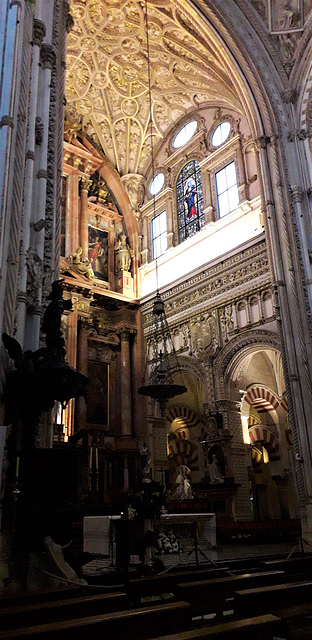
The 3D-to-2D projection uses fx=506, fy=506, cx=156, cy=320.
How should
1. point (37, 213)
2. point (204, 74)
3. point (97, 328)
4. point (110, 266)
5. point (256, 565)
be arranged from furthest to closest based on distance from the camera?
point (110, 266) < point (97, 328) < point (204, 74) < point (37, 213) < point (256, 565)

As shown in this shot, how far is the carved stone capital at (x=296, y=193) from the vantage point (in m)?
13.4

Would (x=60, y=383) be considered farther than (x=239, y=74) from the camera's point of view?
No

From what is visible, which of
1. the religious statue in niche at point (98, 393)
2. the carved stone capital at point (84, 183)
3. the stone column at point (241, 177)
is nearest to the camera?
the stone column at point (241, 177)

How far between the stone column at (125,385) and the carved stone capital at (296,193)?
834cm

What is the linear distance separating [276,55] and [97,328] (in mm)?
10762

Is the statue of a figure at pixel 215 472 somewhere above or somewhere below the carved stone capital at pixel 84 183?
below

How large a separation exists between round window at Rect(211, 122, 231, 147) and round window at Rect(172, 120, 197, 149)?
130 cm

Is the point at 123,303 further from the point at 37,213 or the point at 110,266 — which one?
the point at 37,213

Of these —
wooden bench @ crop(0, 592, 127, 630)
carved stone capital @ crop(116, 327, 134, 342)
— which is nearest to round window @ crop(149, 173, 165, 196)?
carved stone capital @ crop(116, 327, 134, 342)

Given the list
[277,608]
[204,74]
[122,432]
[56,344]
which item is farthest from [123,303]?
[277,608]

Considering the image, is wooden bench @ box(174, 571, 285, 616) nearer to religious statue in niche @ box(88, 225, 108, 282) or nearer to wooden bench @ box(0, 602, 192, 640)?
wooden bench @ box(0, 602, 192, 640)

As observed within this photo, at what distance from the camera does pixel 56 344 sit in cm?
658

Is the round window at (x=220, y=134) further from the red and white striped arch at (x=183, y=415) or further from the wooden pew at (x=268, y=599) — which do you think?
the wooden pew at (x=268, y=599)

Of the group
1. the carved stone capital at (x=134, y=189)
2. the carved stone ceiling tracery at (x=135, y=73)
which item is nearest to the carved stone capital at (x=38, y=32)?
the carved stone ceiling tracery at (x=135, y=73)
